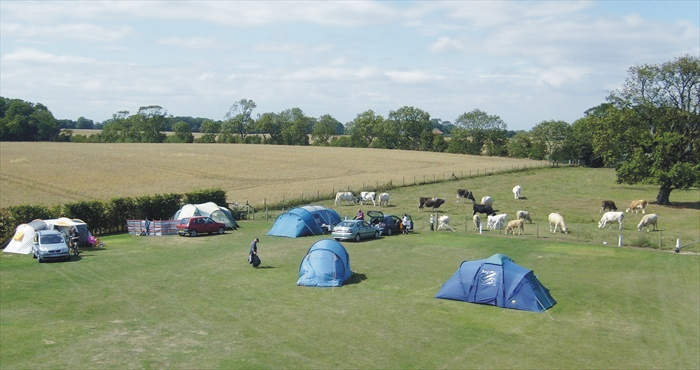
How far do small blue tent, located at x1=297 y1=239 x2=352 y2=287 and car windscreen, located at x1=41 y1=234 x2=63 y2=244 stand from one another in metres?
13.9

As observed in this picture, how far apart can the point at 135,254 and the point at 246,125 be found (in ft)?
391

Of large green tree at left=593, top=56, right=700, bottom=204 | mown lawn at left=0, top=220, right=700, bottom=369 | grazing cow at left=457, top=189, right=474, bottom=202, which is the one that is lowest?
mown lawn at left=0, top=220, right=700, bottom=369

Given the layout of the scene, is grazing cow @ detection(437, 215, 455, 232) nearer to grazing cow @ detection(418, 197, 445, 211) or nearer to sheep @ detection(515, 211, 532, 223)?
sheep @ detection(515, 211, 532, 223)

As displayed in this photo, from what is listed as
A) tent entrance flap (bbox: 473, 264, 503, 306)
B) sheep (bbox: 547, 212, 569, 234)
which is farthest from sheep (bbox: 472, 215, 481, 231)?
tent entrance flap (bbox: 473, 264, 503, 306)

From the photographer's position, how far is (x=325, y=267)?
896 inches

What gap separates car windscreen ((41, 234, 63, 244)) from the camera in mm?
28266

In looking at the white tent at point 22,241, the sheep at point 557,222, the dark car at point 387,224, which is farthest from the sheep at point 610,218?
the white tent at point 22,241

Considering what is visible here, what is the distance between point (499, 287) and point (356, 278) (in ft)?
21.3

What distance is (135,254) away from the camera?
30.2 m

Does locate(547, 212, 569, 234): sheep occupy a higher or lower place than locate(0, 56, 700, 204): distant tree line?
lower

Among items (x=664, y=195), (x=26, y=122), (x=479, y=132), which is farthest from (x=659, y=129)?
(x=26, y=122)

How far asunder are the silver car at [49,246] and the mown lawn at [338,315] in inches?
30.2

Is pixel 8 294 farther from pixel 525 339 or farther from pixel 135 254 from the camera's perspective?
pixel 525 339

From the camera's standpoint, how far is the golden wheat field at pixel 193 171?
5569cm
